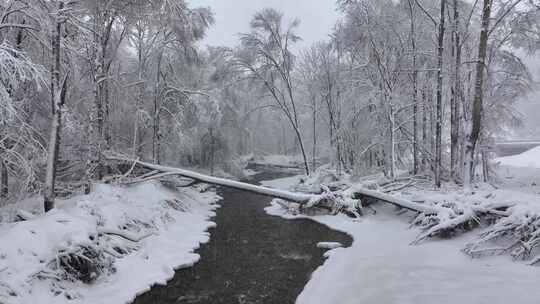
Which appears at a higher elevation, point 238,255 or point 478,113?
point 478,113

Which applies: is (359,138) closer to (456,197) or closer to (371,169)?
(371,169)

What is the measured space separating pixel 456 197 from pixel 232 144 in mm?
19048

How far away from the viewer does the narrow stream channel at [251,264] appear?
6535 millimetres

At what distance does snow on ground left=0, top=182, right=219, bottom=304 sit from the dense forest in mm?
1049

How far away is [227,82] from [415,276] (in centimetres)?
1807

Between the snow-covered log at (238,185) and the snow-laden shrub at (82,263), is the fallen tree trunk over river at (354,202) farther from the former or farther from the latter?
the snow-laden shrub at (82,263)

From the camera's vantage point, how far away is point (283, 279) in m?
7.30

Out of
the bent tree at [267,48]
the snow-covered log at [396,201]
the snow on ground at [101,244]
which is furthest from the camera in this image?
the bent tree at [267,48]

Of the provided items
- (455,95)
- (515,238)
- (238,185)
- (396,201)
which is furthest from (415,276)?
(455,95)

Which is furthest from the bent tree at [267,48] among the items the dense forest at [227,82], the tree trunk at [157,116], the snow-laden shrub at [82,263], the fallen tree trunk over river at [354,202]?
the snow-laden shrub at [82,263]

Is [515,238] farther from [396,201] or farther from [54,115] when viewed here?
[54,115]

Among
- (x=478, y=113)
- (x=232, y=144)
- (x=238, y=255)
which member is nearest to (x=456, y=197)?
(x=478, y=113)

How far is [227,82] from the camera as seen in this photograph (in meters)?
22.0

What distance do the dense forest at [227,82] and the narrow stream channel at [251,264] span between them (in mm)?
3632
